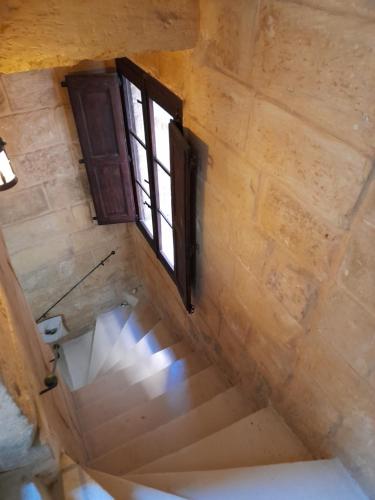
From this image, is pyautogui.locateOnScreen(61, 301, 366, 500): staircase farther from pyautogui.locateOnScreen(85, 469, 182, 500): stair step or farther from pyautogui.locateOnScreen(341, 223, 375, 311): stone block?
pyautogui.locateOnScreen(341, 223, 375, 311): stone block

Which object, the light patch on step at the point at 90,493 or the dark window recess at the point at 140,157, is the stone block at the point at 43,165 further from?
the light patch on step at the point at 90,493

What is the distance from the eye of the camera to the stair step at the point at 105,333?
3.72 meters

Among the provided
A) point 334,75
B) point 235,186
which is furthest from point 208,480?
point 334,75

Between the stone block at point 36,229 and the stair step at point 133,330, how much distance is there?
4.26 feet

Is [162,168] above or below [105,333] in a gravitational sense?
below

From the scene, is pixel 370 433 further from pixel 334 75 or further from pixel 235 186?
pixel 334 75

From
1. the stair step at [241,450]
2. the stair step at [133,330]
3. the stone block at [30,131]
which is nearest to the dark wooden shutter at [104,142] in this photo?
the stone block at [30,131]

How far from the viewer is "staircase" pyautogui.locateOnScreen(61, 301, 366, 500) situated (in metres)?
1.54

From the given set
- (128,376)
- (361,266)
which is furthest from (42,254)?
(361,266)

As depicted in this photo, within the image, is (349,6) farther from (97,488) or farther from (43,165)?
(43,165)

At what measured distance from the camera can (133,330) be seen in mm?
3893

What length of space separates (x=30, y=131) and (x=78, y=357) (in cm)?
248

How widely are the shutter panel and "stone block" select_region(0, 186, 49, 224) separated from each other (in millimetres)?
1413

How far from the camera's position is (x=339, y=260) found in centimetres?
127
